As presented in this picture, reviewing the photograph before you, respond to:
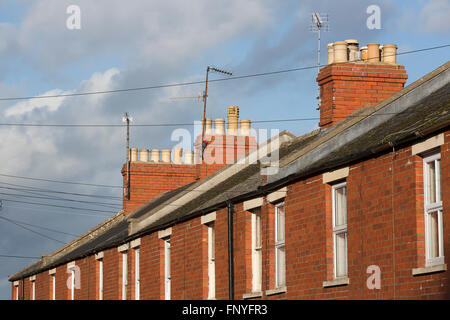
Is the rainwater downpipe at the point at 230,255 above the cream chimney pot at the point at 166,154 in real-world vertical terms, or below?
below

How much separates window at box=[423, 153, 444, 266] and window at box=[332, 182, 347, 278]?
2.68 m

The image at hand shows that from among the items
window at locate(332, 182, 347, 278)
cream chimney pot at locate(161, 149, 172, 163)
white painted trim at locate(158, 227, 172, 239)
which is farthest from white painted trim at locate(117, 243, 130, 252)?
window at locate(332, 182, 347, 278)

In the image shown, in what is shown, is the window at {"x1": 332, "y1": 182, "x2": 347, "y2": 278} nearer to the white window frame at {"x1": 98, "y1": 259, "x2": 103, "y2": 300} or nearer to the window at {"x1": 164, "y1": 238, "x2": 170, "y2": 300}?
the window at {"x1": 164, "y1": 238, "x2": 170, "y2": 300}

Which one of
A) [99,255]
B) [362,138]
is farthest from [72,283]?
[362,138]

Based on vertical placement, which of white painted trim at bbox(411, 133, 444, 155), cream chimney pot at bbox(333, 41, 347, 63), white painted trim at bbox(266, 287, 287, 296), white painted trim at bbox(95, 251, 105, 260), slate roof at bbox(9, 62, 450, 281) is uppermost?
cream chimney pot at bbox(333, 41, 347, 63)

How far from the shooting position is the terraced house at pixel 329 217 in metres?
15.4

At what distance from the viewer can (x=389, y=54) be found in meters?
27.4

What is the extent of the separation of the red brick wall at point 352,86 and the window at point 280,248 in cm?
639

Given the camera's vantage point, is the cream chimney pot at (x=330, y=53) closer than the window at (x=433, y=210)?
No

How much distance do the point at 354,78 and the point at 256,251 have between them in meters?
7.49

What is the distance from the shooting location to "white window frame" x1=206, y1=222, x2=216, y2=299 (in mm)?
24078

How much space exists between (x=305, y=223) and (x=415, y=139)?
4344 mm

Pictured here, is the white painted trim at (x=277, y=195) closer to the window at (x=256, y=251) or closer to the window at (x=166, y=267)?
the window at (x=256, y=251)

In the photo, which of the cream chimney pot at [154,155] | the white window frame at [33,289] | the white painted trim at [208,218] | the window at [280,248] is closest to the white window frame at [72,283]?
the white window frame at [33,289]
